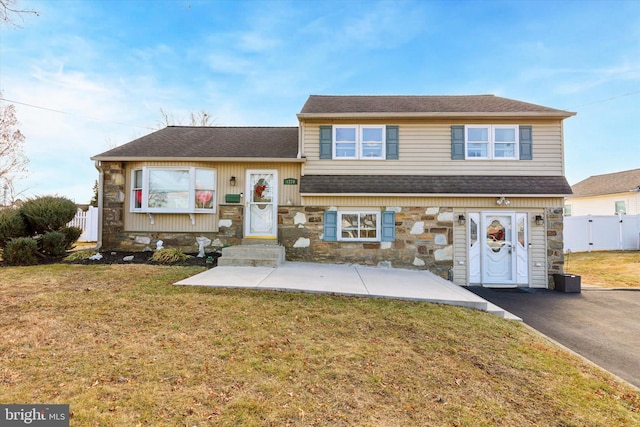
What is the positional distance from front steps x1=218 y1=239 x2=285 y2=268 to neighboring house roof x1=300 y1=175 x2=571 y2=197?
204 centimetres

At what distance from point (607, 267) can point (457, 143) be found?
8.82 m

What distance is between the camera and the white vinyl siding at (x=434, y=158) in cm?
888

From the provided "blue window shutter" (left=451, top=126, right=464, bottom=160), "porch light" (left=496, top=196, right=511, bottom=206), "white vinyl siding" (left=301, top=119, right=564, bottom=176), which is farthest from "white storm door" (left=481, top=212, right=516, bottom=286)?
"blue window shutter" (left=451, top=126, right=464, bottom=160)

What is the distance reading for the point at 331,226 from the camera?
900 cm

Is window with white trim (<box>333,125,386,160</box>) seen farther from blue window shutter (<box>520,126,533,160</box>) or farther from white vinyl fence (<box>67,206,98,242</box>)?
white vinyl fence (<box>67,206,98,242</box>)

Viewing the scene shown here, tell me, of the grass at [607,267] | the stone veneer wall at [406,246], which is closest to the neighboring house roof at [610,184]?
the grass at [607,267]

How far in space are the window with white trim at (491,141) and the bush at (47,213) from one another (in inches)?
502

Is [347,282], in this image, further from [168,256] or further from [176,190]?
[176,190]

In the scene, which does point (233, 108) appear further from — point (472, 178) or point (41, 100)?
point (472, 178)

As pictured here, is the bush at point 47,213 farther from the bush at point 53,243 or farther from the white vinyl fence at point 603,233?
the white vinyl fence at point 603,233

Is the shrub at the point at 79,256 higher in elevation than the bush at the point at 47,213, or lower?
lower

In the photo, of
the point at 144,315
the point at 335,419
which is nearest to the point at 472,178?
the point at 335,419

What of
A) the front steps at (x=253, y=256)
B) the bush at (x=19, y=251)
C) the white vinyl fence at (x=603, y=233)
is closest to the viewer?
the bush at (x=19, y=251)

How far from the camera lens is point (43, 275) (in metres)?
6.45
